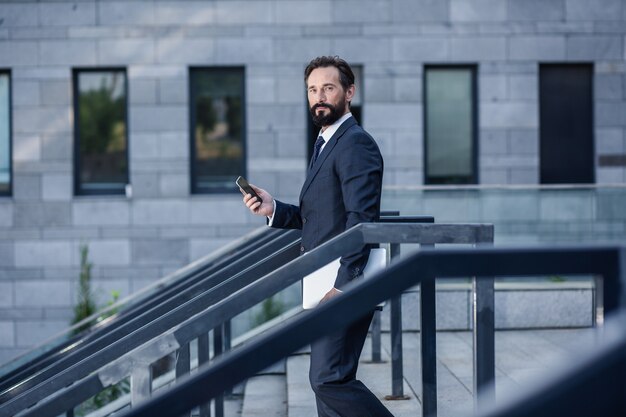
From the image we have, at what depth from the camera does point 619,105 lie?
457 inches

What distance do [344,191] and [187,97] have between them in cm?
821

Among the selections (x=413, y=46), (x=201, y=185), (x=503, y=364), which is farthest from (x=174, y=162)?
(x=503, y=364)

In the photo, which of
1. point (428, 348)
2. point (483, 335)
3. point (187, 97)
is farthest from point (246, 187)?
point (187, 97)

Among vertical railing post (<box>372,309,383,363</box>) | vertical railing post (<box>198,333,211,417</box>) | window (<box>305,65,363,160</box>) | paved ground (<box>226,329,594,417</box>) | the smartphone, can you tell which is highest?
window (<box>305,65,363,160</box>)

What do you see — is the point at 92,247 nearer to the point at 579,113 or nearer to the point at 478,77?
the point at 478,77

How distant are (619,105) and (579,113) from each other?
1.64 feet

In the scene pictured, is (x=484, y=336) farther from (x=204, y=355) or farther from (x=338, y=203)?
(x=204, y=355)

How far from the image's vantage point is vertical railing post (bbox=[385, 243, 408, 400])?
16.6 ft

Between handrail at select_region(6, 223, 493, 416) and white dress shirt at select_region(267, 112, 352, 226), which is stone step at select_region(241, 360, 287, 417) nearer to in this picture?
white dress shirt at select_region(267, 112, 352, 226)

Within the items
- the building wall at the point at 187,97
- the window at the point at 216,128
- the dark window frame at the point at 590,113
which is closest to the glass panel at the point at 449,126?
the building wall at the point at 187,97

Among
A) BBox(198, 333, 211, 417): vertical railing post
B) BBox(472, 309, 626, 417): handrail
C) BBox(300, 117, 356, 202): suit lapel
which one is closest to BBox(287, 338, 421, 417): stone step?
BBox(198, 333, 211, 417): vertical railing post

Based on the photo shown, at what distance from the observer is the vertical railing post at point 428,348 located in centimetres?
349

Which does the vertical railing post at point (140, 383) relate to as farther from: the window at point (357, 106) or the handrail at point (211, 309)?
the window at point (357, 106)

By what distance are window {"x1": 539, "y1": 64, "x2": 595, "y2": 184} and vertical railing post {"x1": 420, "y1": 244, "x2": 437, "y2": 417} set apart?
871 cm
